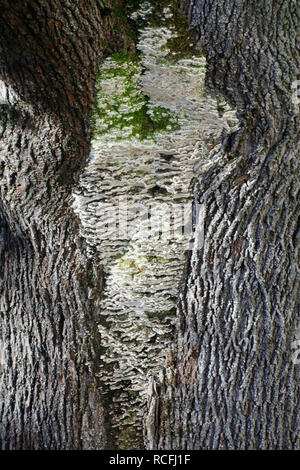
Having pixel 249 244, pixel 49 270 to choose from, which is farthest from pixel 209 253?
pixel 49 270

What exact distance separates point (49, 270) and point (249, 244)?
803mm

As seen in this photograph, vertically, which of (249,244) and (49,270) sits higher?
(249,244)

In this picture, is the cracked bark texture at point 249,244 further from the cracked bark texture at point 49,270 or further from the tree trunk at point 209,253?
the cracked bark texture at point 49,270

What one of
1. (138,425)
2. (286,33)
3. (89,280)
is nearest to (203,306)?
(89,280)

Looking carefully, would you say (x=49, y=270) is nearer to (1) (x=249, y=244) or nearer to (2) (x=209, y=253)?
(2) (x=209, y=253)

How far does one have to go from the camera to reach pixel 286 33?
1.76 m

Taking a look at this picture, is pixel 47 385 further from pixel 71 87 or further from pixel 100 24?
pixel 100 24

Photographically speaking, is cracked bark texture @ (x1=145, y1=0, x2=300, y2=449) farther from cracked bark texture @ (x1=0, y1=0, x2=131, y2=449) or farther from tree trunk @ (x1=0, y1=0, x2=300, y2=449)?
cracked bark texture @ (x1=0, y1=0, x2=131, y2=449)

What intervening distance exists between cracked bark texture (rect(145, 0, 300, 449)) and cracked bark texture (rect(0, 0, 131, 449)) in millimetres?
421

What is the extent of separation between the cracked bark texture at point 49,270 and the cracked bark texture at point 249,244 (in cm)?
42

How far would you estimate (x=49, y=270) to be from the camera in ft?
6.03

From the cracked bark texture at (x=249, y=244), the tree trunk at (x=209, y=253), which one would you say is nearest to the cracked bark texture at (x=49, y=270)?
the tree trunk at (x=209, y=253)

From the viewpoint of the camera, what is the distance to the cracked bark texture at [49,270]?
1719 mm
